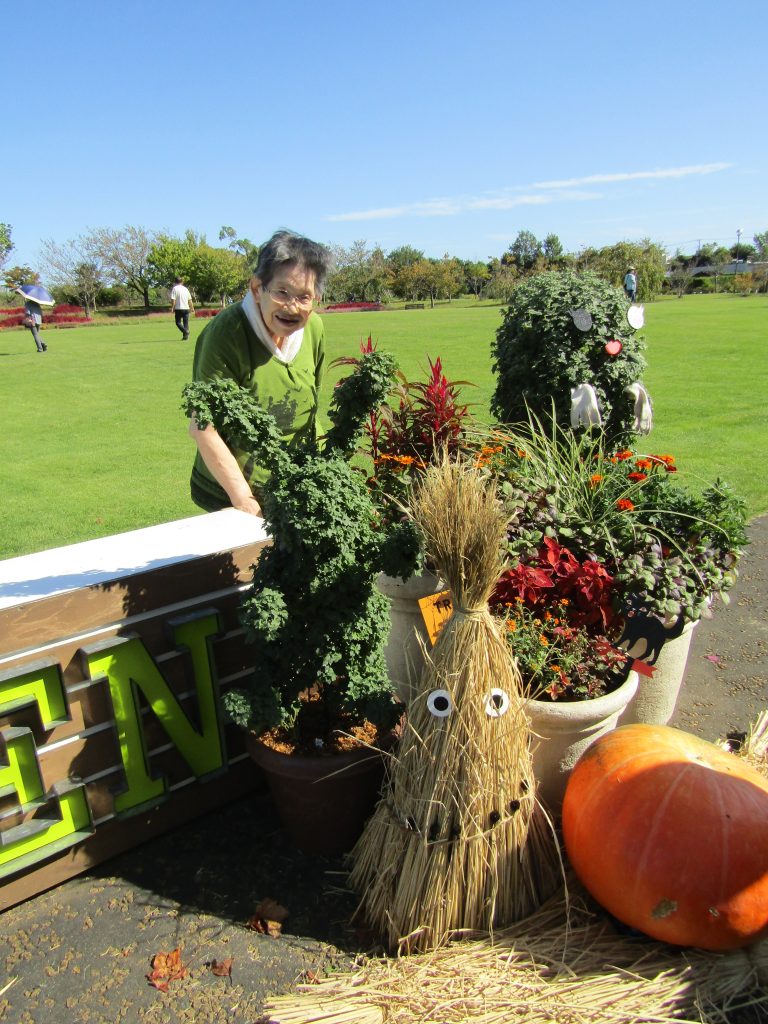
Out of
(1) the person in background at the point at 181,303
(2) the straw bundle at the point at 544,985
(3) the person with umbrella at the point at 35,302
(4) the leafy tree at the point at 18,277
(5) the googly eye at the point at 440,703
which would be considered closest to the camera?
(2) the straw bundle at the point at 544,985

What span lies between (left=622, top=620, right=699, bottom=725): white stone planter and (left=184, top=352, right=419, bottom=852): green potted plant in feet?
4.27

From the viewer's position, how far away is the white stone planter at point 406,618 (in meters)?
3.10

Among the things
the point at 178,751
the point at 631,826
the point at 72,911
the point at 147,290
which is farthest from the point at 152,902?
the point at 147,290

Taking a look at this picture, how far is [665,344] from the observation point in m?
19.9

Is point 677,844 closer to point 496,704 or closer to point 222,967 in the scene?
point 496,704

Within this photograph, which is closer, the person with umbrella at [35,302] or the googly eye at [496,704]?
the googly eye at [496,704]

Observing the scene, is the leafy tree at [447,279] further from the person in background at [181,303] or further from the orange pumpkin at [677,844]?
the orange pumpkin at [677,844]

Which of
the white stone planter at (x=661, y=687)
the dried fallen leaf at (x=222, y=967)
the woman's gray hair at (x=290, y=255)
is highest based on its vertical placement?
the woman's gray hair at (x=290, y=255)

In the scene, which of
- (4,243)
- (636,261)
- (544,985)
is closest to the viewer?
(544,985)

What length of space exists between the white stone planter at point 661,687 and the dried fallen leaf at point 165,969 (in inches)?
82.3

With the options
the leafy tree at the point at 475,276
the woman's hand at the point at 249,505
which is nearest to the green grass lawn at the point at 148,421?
the woman's hand at the point at 249,505

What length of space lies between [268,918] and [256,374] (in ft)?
6.52

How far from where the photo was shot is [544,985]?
6.76 feet

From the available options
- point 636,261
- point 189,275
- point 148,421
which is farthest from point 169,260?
point 148,421
